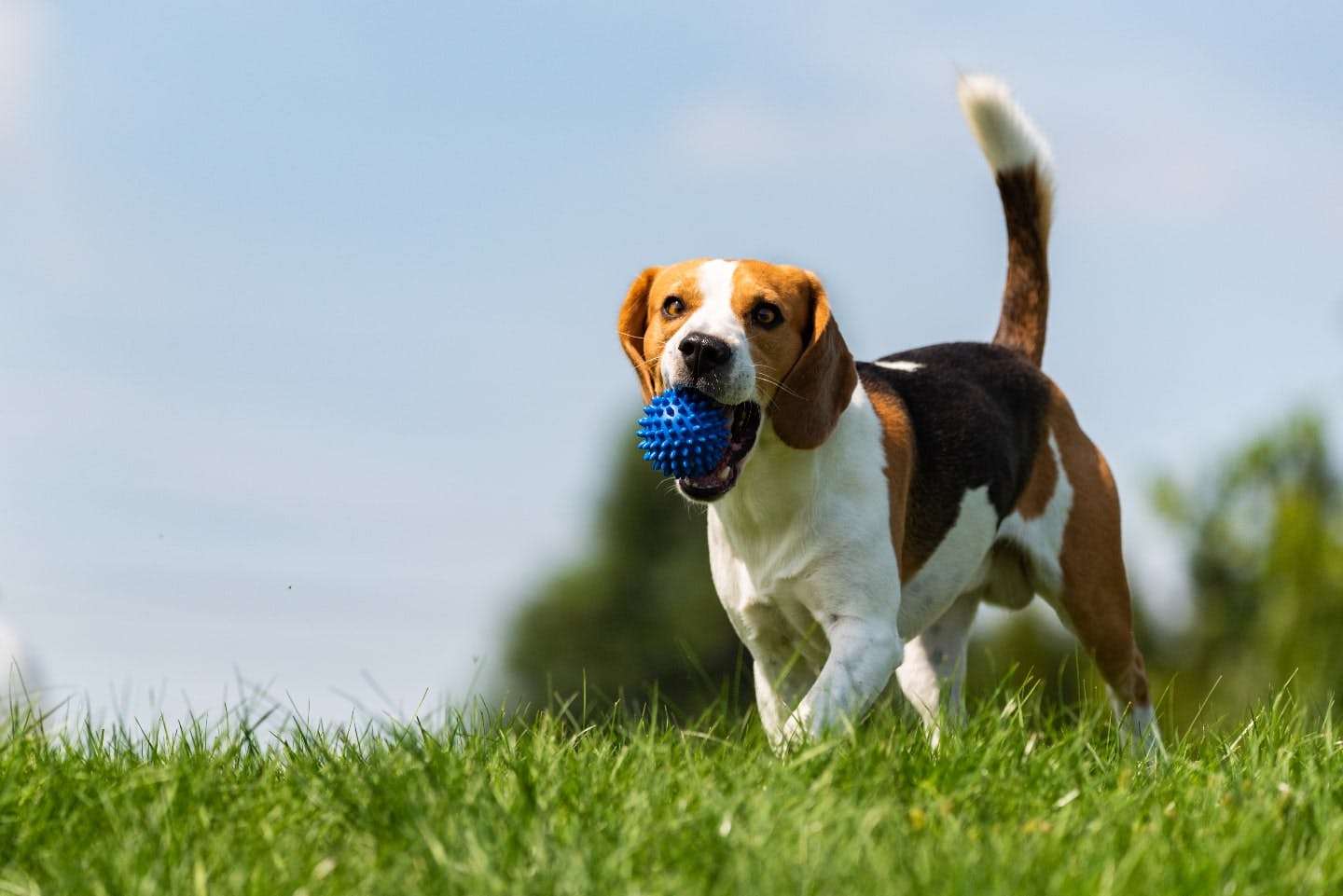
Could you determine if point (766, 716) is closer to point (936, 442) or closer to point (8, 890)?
point (936, 442)

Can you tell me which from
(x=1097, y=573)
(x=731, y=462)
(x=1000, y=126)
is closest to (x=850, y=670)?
(x=731, y=462)

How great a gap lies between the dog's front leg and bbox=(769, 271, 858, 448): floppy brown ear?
686 mm

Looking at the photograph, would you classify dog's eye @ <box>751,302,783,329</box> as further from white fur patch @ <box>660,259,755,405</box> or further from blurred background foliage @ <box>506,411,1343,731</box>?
blurred background foliage @ <box>506,411,1343,731</box>

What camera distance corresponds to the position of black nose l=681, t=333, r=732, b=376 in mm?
5184

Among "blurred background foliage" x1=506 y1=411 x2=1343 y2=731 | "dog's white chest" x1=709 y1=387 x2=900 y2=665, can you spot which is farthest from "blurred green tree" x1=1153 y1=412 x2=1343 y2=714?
"dog's white chest" x1=709 y1=387 x2=900 y2=665

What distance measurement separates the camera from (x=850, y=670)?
5.56 metres

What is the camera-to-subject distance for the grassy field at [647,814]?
359 centimetres

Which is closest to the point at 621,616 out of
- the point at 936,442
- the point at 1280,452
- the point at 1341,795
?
the point at 1280,452

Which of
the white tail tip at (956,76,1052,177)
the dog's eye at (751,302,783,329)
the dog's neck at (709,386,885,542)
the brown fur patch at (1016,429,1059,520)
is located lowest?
the brown fur patch at (1016,429,1059,520)

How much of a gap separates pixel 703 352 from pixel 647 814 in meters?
1.73

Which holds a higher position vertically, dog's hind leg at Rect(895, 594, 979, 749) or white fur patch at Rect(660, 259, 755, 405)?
white fur patch at Rect(660, 259, 755, 405)

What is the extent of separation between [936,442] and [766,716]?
139 cm

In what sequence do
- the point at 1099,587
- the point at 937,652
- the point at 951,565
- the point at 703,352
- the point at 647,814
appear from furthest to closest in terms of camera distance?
1. the point at 937,652
2. the point at 1099,587
3. the point at 951,565
4. the point at 703,352
5. the point at 647,814

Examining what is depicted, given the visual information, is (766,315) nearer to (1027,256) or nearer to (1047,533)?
(1047,533)
